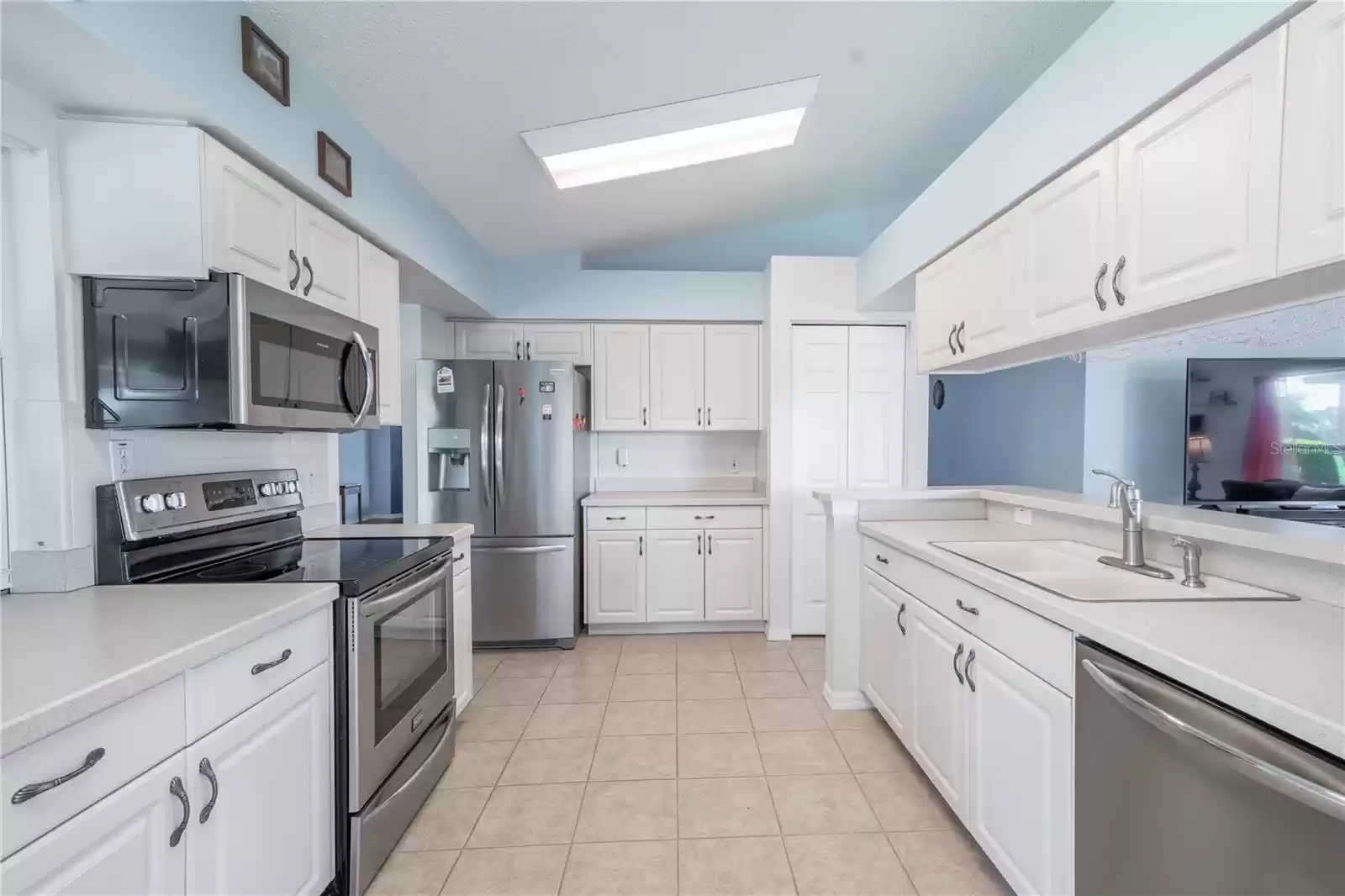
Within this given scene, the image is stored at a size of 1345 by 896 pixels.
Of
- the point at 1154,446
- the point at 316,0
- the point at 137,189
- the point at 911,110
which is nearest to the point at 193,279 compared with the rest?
the point at 137,189

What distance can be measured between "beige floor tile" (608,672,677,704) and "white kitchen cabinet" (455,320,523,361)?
2.26 m

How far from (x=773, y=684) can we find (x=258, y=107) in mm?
3103

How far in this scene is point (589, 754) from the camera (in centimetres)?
225

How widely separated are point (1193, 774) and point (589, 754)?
6.33ft

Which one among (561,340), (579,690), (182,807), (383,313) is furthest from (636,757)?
(561,340)

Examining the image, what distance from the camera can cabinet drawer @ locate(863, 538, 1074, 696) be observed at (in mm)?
1256

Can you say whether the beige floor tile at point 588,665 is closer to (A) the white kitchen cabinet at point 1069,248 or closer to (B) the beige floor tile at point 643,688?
(B) the beige floor tile at point 643,688

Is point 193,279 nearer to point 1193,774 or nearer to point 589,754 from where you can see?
point 589,754

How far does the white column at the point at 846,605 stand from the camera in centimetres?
260

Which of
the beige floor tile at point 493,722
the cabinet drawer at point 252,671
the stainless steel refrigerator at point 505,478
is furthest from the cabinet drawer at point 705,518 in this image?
the cabinet drawer at point 252,671

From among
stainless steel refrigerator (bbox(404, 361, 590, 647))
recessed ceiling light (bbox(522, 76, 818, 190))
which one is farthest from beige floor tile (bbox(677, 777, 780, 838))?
recessed ceiling light (bbox(522, 76, 818, 190))

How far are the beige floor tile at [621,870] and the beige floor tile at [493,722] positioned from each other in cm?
81

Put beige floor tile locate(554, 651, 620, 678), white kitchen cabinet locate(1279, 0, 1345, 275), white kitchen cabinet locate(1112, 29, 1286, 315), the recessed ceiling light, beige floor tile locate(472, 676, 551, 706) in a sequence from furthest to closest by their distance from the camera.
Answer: beige floor tile locate(554, 651, 620, 678) → beige floor tile locate(472, 676, 551, 706) → the recessed ceiling light → white kitchen cabinet locate(1112, 29, 1286, 315) → white kitchen cabinet locate(1279, 0, 1345, 275)

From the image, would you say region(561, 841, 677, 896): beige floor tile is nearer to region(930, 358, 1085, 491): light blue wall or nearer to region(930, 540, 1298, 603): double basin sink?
region(930, 540, 1298, 603): double basin sink
